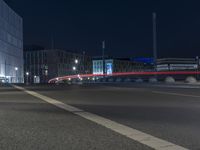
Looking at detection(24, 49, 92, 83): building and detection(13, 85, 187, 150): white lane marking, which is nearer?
detection(13, 85, 187, 150): white lane marking

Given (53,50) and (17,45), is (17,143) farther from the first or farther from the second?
(53,50)

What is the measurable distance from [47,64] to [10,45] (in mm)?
55205

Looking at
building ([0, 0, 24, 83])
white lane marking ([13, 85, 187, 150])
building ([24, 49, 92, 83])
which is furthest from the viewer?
building ([24, 49, 92, 83])

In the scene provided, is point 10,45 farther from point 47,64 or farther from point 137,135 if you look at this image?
point 137,135

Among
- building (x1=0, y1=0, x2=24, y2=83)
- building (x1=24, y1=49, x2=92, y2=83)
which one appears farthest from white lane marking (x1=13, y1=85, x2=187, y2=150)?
building (x1=24, y1=49, x2=92, y2=83)

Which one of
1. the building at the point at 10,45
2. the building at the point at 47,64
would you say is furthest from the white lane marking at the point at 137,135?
the building at the point at 47,64

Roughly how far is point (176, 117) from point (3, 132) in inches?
179

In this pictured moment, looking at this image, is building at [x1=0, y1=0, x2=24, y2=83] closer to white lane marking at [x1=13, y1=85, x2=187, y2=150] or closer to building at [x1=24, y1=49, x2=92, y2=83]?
building at [x1=24, y1=49, x2=92, y2=83]

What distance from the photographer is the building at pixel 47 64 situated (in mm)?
155875

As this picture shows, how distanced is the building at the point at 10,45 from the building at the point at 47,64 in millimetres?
40864

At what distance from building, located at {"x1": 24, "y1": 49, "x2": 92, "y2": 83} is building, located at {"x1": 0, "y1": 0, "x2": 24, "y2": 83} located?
40.9 m

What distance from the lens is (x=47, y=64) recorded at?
515ft

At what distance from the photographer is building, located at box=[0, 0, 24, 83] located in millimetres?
92831

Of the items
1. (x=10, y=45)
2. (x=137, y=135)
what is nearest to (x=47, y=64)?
(x=10, y=45)
